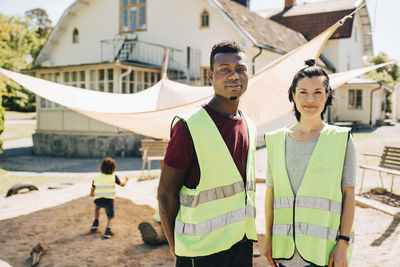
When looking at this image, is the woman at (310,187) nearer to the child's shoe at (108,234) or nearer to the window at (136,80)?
the child's shoe at (108,234)

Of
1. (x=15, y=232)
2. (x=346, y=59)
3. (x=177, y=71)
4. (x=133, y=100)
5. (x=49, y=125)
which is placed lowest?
(x=15, y=232)

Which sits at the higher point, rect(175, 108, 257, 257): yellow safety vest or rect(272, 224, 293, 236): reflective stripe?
rect(175, 108, 257, 257): yellow safety vest

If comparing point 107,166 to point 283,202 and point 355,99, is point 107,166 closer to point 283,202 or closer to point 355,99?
point 283,202

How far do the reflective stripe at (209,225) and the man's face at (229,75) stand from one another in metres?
0.58

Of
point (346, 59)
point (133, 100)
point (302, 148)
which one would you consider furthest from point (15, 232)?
point (346, 59)

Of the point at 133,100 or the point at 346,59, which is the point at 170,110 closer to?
the point at 133,100

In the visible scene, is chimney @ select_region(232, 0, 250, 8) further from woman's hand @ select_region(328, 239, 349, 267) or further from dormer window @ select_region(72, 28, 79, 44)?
woman's hand @ select_region(328, 239, 349, 267)

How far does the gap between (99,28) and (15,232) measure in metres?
12.8

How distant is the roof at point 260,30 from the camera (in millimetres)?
12276

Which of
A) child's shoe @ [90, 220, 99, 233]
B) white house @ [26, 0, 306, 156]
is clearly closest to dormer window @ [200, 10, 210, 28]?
white house @ [26, 0, 306, 156]

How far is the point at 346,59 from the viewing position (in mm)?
20281

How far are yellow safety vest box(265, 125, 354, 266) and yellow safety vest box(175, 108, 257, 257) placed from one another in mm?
285

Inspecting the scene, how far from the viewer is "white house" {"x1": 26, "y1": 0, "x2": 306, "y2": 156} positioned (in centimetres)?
1248

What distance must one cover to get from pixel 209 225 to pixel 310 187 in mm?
555
